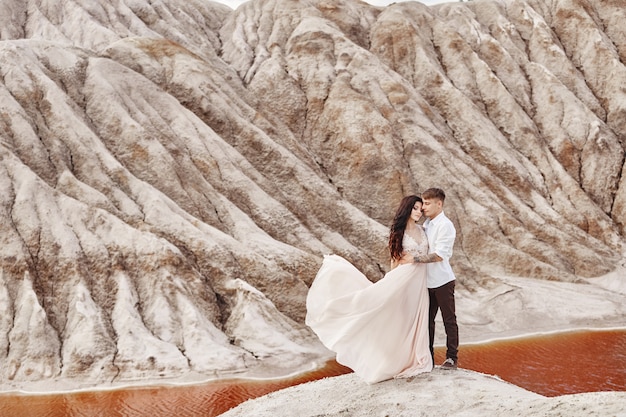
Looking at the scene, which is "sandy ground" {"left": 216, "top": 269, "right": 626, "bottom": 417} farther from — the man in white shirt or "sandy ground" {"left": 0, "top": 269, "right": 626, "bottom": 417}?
the man in white shirt

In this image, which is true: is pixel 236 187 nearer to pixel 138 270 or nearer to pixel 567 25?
pixel 138 270

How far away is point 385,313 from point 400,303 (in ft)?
0.79

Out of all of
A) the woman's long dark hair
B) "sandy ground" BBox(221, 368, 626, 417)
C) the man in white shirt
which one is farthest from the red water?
the woman's long dark hair

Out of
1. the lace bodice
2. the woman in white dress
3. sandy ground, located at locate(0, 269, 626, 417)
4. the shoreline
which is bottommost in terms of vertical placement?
the shoreline

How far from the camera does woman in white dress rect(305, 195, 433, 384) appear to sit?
8.30 m

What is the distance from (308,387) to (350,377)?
0.77 meters

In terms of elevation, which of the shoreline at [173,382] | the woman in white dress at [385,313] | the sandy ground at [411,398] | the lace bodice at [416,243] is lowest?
the shoreline at [173,382]

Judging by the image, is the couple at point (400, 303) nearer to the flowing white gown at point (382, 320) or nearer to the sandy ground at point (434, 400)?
the flowing white gown at point (382, 320)

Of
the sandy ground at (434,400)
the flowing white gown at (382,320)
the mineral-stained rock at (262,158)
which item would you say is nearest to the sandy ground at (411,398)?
the sandy ground at (434,400)

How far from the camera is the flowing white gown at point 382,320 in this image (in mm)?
8289

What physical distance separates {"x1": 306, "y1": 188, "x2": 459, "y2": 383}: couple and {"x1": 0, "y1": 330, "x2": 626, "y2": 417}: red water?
28.1ft

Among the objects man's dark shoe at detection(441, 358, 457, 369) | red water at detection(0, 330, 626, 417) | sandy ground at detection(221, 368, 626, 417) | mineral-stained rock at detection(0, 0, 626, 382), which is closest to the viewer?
sandy ground at detection(221, 368, 626, 417)

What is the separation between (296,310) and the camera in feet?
78.8

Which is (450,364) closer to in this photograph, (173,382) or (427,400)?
(427,400)
